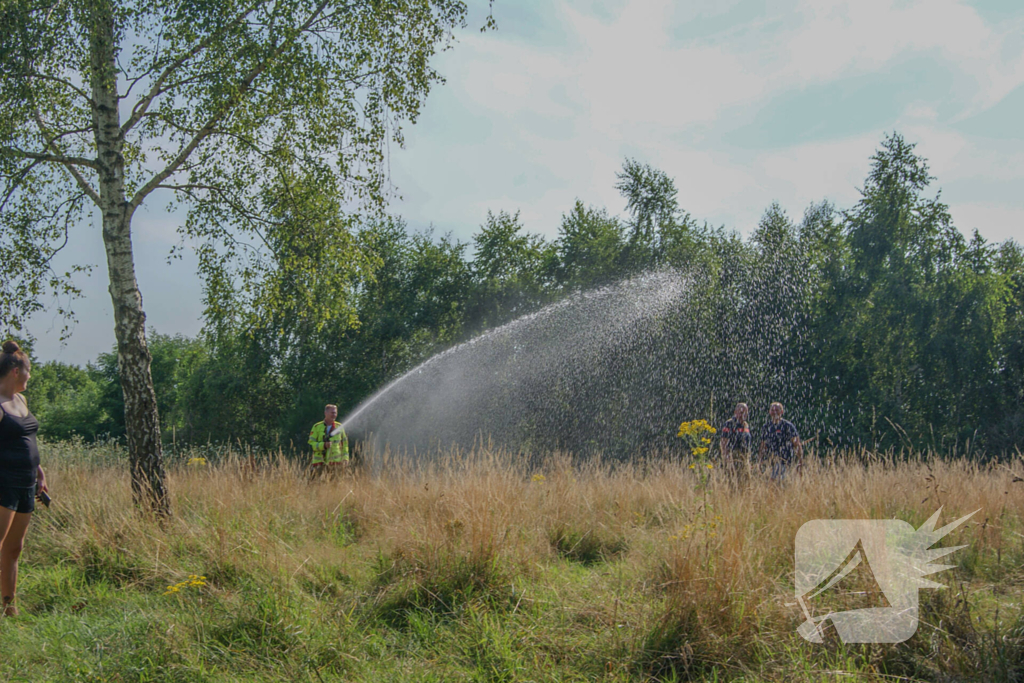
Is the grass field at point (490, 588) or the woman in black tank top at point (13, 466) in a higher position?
the woman in black tank top at point (13, 466)

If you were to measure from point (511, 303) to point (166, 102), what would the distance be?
23.4 m

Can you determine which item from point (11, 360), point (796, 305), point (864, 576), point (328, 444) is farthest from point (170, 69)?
point (796, 305)

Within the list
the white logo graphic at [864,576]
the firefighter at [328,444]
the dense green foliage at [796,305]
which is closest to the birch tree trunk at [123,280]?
the firefighter at [328,444]

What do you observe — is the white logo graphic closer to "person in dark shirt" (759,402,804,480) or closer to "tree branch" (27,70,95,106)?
"person in dark shirt" (759,402,804,480)

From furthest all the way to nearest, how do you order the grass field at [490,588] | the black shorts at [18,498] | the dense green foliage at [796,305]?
1. the dense green foliage at [796,305]
2. the black shorts at [18,498]
3. the grass field at [490,588]

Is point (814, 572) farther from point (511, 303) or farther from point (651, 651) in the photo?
point (511, 303)

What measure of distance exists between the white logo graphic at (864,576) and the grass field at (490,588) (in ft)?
0.28

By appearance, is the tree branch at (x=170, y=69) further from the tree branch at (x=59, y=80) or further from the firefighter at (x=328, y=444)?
the firefighter at (x=328, y=444)

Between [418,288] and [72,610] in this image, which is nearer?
[72,610]

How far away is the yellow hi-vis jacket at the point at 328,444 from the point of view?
10.4 metres

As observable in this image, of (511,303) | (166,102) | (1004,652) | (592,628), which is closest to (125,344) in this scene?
(166,102)

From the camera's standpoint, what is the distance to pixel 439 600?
4512mm

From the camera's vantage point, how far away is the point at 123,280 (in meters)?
7.27

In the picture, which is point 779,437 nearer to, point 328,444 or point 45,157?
point 328,444
